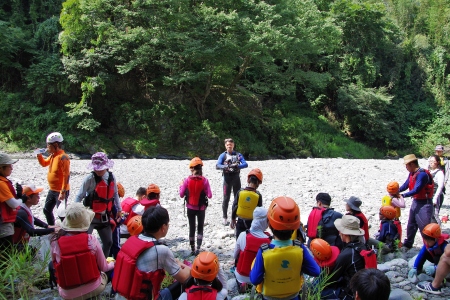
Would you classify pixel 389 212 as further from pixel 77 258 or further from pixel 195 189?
pixel 77 258

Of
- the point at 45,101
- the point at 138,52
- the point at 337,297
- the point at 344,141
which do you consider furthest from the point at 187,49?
the point at 337,297

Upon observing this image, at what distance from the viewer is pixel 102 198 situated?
425 cm

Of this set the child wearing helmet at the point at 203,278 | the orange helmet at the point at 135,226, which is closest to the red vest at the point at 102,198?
the orange helmet at the point at 135,226

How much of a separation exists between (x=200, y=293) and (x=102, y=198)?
2201 mm

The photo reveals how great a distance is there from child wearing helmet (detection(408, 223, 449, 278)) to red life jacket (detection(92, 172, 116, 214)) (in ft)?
13.1

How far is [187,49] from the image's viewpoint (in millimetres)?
18031

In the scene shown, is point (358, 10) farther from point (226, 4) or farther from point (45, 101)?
point (45, 101)

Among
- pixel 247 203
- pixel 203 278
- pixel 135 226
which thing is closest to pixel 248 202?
pixel 247 203

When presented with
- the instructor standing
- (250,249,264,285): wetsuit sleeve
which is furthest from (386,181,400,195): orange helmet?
(250,249,264,285): wetsuit sleeve

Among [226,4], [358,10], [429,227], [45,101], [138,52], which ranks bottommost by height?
[429,227]

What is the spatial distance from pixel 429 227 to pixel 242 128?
19.2 meters

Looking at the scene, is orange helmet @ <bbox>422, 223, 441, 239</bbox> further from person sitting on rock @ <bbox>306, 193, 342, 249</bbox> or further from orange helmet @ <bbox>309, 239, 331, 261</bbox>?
orange helmet @ <bbox>309, 239, 331, 261</bbox>

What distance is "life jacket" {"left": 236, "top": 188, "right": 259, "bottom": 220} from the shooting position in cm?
477

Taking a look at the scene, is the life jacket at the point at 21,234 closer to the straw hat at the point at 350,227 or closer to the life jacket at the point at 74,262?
the life jacket at the point at 74,262
